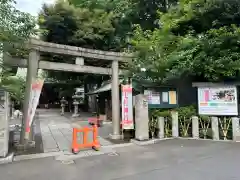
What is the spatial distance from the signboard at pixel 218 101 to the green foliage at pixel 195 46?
1.97ft

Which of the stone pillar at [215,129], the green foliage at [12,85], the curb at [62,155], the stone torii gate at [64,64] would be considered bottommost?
the curb at [62,155]

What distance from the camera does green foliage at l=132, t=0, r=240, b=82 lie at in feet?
30.5

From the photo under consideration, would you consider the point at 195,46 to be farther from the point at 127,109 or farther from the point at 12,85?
the point at 12,85

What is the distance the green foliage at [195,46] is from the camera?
9289mm

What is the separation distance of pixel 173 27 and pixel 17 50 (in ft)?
24.6

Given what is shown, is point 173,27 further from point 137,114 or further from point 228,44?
point 137,114

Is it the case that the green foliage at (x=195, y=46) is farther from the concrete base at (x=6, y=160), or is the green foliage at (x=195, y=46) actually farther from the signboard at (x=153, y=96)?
the concrete base at (x=6, y=160)

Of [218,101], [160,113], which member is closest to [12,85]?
[160,113]

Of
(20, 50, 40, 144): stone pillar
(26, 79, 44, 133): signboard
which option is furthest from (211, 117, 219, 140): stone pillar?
(20, 50, 40, 144): stone pillar

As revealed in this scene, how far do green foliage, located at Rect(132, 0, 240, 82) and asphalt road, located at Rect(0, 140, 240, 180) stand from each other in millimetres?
3539

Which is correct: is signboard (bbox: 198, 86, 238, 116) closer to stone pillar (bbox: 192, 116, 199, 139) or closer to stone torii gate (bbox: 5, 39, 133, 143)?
stone pillar (bbox: 192, 116, 199, 139)

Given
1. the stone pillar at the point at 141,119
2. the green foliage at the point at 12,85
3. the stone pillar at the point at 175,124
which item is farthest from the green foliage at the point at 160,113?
the green foliage at the point at 12,85

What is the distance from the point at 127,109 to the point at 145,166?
3750 millimetres

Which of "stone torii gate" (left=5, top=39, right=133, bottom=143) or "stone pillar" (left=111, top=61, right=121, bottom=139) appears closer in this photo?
"stone torii gate" (left=5, top=39, right=133, bottom=143)
